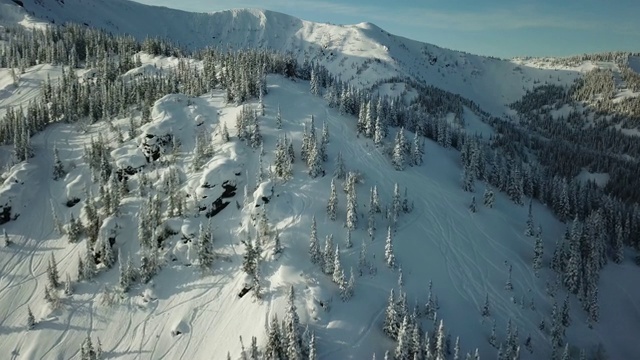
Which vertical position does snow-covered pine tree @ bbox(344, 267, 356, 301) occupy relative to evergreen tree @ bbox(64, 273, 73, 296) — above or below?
above

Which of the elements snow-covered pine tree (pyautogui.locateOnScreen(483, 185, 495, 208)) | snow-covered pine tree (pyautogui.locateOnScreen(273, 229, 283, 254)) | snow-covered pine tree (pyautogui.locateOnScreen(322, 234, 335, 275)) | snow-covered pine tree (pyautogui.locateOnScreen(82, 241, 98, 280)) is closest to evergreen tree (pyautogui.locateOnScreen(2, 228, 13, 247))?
snow-covered pine tree (pyautogui.locateOnScreen(82, 241, 98, 280))

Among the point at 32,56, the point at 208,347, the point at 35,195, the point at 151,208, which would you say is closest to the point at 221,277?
the point at 208,347

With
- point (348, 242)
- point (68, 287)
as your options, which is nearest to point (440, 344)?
point (348, 242)

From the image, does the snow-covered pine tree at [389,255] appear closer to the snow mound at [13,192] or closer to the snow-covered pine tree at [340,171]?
the snow-covered pine tree at [340,171]

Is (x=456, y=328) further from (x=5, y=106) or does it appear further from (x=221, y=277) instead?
(x=5, y=106)

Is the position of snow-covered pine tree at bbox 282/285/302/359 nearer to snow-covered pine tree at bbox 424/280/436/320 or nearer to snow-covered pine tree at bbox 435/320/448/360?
snow-covered pine tree at bbox 435/320/448/360

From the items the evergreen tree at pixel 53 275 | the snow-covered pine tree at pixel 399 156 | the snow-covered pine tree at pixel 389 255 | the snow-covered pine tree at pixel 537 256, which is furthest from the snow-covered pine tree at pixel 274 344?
the snow-covered pine tree at pixel 399 156

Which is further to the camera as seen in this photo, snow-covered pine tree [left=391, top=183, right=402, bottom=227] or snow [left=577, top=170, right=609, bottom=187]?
snow [left=577, top=170, right=609, bottom=187]

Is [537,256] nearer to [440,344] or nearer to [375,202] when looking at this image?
[375,202]
